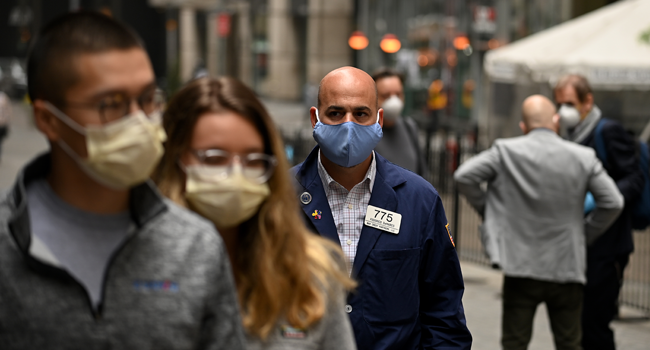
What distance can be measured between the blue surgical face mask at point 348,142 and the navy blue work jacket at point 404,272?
12cm

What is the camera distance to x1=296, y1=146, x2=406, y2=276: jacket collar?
3234 mm

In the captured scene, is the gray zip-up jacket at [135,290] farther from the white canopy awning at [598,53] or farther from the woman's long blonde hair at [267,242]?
the white canopy awning at [598,53]

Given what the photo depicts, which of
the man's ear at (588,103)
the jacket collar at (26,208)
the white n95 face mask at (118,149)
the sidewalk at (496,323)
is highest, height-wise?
the white n95 face mask at (118,149)

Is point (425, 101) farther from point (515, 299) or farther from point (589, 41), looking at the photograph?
point (515, 299)

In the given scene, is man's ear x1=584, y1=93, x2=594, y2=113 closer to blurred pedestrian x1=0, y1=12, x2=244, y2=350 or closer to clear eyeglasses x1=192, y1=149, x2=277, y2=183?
clear eyeglasses x1=192, y1=149, x2=277, y2=183

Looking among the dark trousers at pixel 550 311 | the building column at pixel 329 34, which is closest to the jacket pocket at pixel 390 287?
the dark trousers at pixel 550 311

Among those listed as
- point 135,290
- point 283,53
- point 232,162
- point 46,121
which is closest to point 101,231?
point 135,290

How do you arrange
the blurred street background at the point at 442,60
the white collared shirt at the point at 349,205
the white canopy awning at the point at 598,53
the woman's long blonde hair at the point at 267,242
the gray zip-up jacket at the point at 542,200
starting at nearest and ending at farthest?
the woman's long blonde hair at the point at 267,242 → the white collared shirt at the point at 349,205 → the gray zip-up jacket at the point at 542,200 → the blurred street background at the point at 442,60 → the white canopy awning at the point at 598,53

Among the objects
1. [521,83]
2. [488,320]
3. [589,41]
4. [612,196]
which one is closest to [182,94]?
[612,196]

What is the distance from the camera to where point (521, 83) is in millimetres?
13766

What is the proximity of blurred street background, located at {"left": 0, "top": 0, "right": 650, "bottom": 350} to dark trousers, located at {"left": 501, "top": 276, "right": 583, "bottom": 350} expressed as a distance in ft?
6.06

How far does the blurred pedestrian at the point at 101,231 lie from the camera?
1715mm

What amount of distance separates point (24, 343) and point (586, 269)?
4836 millimetres

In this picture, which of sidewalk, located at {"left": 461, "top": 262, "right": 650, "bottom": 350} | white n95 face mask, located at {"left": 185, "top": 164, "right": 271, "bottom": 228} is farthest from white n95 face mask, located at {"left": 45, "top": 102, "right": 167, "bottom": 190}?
sidewalk, located at {"left": 461, "top": 262, "right": 650, "bottom": 350}
